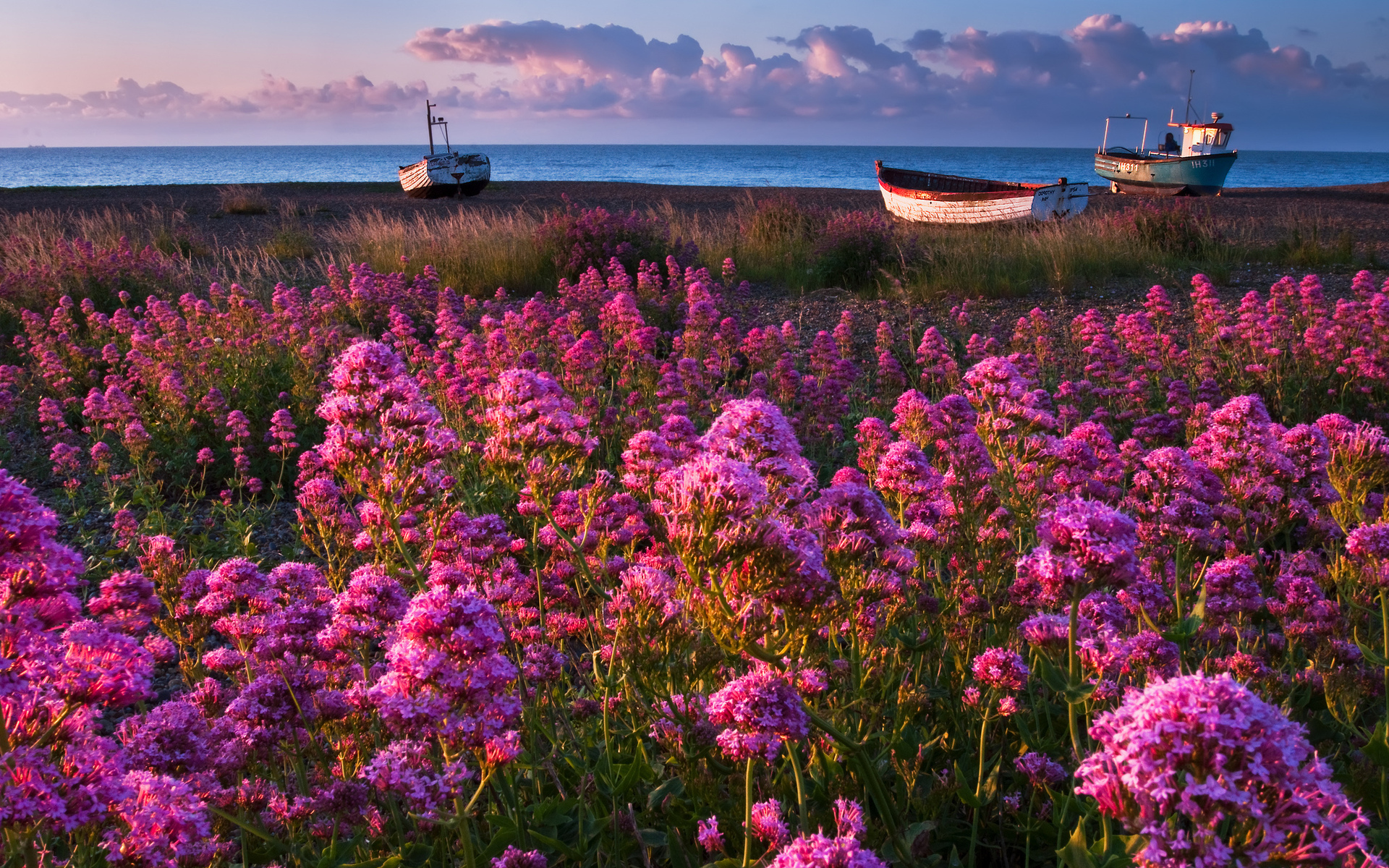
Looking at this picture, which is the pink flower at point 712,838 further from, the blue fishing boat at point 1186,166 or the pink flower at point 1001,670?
the blue fishing boat at point 1186,166

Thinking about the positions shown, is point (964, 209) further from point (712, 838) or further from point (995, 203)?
point (712, 838)

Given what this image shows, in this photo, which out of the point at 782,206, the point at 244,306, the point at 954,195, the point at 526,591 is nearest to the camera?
the point at 526,591

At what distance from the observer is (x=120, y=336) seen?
30.2ft

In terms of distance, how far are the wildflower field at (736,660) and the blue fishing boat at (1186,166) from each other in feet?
148

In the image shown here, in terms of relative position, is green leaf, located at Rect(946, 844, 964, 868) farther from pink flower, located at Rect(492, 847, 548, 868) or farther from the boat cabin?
the boat cabin

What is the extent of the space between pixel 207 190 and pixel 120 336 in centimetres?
4198

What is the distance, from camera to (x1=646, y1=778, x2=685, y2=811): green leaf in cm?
232

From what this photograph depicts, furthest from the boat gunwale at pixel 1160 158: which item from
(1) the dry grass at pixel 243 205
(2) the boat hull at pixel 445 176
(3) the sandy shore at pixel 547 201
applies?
(1) the dry grass at pixel 243 205

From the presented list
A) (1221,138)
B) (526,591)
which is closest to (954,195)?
(526,591)

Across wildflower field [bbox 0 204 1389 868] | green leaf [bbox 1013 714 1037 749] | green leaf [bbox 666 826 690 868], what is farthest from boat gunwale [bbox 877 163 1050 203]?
green leaf [bbox 666 826 690 868]

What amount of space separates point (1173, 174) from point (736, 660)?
49.0m

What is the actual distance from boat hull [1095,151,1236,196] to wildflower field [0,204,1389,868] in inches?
1766

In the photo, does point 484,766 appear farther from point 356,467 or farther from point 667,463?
point 667,463

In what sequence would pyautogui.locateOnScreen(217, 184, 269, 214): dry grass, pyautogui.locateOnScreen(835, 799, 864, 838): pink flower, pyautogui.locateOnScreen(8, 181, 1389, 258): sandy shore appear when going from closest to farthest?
pyautogui.locateOnScreen(835, 799, 864, 838): pink flower, pyautogui.locateOnScreen(8, 181, 1389, 258): sandy shore, pyautogui.locateOnScreen(217, 184, 269, 214): dry grass
